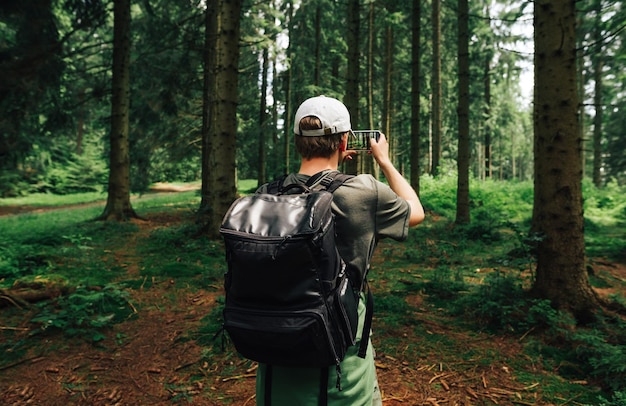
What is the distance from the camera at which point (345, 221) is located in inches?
70.1

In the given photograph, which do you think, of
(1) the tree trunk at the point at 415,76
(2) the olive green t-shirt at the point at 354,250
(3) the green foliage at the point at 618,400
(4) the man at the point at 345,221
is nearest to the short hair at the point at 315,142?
(4) the man at the point at 345,221

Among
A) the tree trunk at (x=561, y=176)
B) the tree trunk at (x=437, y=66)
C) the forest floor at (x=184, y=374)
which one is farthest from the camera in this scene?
the tree trunk at (x=437, y=66)

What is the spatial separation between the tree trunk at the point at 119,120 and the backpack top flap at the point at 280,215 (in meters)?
11.9

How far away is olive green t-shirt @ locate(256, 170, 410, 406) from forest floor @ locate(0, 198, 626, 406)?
200 cm

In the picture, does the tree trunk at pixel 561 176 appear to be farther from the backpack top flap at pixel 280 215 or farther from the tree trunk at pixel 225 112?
the tree trunk at pixel 225 112

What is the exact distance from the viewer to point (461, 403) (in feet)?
11.2

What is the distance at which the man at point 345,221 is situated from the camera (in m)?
1.73

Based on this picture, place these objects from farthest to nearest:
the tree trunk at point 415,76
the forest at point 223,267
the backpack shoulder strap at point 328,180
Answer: the tree trunk at point 415,76
the forest at point 223,267
the backpack shoulder strap at point 328,180

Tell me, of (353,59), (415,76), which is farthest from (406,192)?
(415,76)

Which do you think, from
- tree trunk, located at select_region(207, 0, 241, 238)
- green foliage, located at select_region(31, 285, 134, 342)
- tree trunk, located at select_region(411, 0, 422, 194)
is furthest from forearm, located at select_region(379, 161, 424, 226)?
tree trunk, located at select_region(411, 0, 422, 194)

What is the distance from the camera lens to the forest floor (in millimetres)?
3586

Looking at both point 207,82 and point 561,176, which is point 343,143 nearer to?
point 561,176

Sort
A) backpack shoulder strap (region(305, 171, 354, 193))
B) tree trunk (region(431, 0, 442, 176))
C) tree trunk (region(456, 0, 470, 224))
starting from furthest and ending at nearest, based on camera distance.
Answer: tree trunk (region(431, 0, 442, 176)), tree trunk (region(456, 0, 470, 224)), backpack shoulder strap (region(305, 171, 354, 193))

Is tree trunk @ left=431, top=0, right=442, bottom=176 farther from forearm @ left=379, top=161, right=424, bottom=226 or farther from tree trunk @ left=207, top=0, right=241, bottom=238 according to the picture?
forearm @ left=379, top=161, right=424, bottom=226
